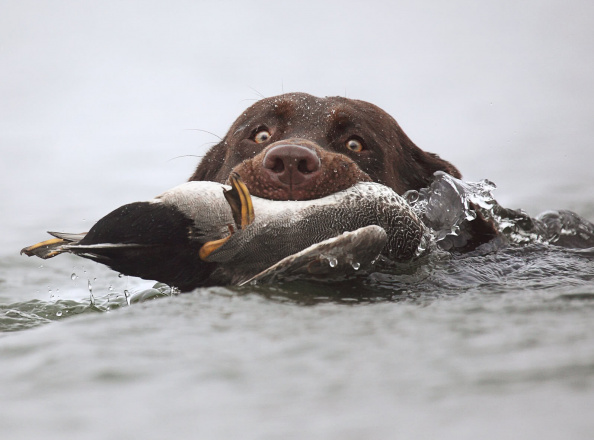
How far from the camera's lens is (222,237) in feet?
10.1

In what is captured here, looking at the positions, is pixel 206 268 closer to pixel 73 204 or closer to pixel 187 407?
pixel 187 407

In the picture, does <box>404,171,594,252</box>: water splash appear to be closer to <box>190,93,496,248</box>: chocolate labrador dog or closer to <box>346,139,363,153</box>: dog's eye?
<box>190,93,496,248</box>: chocolate labrador dog

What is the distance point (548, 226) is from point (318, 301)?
3.12 metres

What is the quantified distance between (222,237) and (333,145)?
148cm

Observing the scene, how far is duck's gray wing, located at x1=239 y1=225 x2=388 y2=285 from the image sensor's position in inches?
115

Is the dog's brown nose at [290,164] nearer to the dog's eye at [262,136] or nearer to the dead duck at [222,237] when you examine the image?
the dead duck at [222,237]

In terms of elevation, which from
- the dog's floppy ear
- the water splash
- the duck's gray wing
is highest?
the dog's floppy ear

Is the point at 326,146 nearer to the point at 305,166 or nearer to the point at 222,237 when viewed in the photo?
the point at 305,166

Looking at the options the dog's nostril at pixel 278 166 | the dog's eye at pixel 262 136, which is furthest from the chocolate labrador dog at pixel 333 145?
the dog's nostril at pixel 278 166

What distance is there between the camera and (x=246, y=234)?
9.94 feet

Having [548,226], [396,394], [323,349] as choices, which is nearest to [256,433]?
[396,394]

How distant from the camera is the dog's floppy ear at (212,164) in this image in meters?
5.02

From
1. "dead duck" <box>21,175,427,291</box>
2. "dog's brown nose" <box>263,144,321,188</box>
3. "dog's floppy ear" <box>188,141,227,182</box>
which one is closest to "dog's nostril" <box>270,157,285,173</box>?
"dog's brown nose" <box>263,144,321,188</box>

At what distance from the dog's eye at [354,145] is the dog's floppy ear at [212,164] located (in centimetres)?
87
